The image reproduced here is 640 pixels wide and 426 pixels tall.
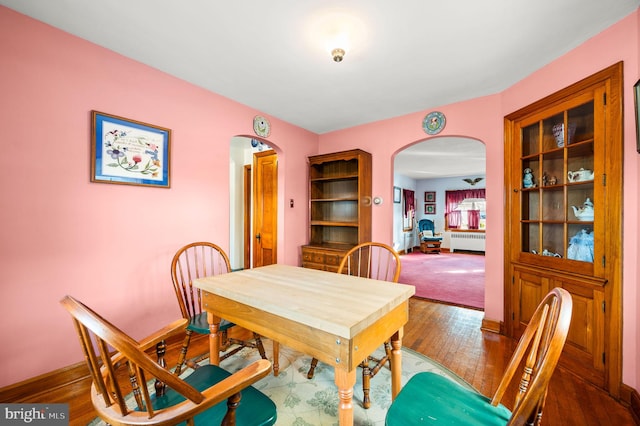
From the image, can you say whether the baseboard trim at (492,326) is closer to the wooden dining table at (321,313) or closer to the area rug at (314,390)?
the area rug at (314,390)

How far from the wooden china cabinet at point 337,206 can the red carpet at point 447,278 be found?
1533 mm

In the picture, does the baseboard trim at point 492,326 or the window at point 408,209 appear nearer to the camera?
the baseboard trim at point 492,326

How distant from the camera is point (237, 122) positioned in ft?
9.83

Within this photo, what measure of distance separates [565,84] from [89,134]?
150 inches

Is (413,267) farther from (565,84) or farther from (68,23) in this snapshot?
(68,23)

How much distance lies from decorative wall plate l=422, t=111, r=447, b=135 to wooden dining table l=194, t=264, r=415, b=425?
233 cm

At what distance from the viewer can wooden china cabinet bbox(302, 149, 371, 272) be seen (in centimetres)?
347

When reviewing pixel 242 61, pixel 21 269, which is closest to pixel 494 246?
pixel 242 61

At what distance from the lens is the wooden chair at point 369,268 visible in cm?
163

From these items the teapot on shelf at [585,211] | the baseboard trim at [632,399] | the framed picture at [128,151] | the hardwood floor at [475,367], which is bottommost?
the hardwood floor at [475,367]

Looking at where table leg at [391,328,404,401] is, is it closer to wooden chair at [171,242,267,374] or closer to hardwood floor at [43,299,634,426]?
hardwood floor at [43,299,634,426]

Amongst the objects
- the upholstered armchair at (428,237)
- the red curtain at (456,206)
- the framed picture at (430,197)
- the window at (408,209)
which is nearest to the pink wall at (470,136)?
the window at (408,209)

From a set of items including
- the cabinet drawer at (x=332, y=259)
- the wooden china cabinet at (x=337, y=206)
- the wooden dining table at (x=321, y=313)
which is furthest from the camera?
the wooden china cabinet at (x=337, y=206)

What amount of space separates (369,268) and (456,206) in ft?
25.6
